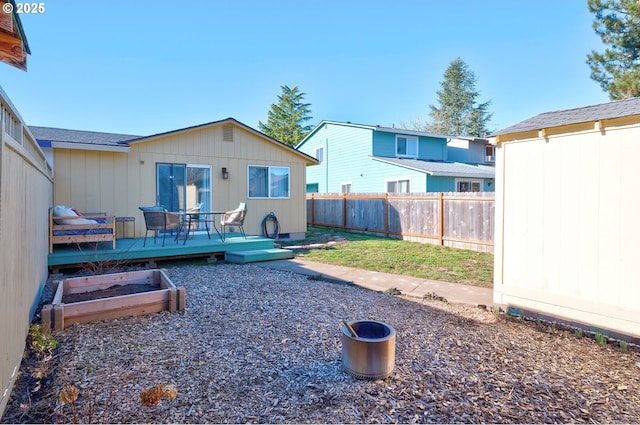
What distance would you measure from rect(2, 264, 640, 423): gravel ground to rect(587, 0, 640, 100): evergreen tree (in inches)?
604

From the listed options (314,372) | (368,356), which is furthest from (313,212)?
(368,356)

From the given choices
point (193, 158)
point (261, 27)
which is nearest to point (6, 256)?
point (193, 158)

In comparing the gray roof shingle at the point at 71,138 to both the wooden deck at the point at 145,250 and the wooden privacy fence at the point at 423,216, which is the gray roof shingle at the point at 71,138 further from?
the wooden privacy fence at the point at 423,216

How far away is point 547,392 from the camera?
2465mm

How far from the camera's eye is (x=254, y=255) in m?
7.29

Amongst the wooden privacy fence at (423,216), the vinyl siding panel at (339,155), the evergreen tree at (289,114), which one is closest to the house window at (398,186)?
the vinyl siding panel at (339,155)

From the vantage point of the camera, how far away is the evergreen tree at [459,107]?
119 ft

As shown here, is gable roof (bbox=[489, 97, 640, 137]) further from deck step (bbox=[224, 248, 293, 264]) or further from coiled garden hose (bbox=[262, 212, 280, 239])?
coiled garden hose (bbox=[262, 212, 280, 239])

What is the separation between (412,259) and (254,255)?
136 inches

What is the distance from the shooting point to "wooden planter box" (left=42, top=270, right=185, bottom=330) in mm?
3204

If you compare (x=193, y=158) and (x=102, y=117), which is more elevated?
(x=102, y=117)

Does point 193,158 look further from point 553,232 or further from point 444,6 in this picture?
point 444,6

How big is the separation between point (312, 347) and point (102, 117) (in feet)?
81.8

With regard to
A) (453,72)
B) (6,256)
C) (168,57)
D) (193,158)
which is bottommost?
(6,256)
